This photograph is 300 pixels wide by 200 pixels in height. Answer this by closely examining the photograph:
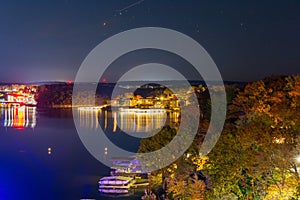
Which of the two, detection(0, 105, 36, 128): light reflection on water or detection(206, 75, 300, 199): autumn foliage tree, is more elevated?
detection(206, 75, 300, 199): autumn foliage tree

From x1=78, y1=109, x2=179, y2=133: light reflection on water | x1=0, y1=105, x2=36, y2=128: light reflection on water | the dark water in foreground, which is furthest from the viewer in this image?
x1=0, y1=105, x2=36, y2=128: light reflection on water

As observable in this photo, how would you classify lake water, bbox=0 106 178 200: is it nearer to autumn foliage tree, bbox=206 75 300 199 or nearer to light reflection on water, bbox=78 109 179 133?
light reflection on water, bbox=78 109 179 133

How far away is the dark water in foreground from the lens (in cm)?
Answer: 726

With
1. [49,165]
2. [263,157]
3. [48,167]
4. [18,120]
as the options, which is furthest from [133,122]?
[263,157]

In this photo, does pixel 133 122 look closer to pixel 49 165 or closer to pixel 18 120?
pixel 18 120

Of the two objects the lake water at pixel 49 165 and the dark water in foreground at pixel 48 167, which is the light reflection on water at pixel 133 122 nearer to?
the lake water at pixel 49 165

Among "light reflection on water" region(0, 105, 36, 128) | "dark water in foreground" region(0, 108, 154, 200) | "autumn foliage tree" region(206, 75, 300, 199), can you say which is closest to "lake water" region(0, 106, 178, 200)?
"dark water in foreground" region(0, 108, 154, 200)

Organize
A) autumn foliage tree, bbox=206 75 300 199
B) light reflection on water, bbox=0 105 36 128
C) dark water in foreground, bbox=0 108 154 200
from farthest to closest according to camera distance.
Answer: light reflection on water, bbox=0 105 36 128, dark water in foreground, bbox=0 108 154 200, autumn foliage tree, bbox=206 75 300 199

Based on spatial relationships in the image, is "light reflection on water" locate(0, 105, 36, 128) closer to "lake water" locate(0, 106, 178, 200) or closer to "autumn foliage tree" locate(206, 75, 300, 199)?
"lake water" locate(0, 106, 178, 200)

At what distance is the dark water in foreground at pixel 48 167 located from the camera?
7.26 metres

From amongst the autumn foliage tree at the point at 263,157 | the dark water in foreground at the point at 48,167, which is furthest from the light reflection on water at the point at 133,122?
the autumn foliage tree at the point at 263,157

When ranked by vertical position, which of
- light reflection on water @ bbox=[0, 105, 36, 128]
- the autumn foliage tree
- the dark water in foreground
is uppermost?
the autumn foliage tree

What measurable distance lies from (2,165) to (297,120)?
808cm

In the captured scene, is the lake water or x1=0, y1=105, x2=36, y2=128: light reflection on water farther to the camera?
x1=0, y1=105, x2=36, y2=128: light reflection on water
